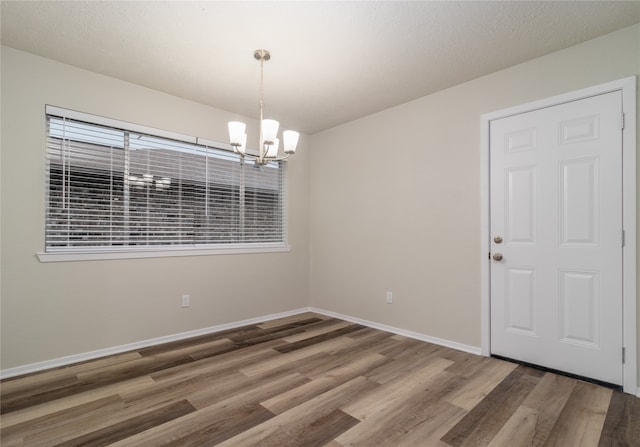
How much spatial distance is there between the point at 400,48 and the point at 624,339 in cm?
267

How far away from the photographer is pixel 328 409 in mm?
2053

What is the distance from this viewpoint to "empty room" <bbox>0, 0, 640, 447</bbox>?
6.71 feet

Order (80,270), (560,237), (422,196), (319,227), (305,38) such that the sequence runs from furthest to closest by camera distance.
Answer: (319,227) → (422,196) → (80,270) → (560,237) → (305,38)

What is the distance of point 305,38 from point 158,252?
2438mm

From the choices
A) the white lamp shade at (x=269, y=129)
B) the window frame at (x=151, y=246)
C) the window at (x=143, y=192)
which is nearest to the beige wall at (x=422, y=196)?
the window frame at (x=151, y=246)

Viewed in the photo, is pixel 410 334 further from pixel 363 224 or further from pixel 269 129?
pixel 269 129

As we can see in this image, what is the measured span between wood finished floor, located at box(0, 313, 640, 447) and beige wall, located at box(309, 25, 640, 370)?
0.60 m

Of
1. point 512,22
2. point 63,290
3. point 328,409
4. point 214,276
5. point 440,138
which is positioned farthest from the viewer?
point 214,276

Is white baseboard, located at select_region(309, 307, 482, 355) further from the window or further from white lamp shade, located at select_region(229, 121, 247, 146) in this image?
white lamp shade, located at select_region(229, 121, 247, 146)

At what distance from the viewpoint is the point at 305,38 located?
7.73ft

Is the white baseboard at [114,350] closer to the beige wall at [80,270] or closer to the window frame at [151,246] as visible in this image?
the beige wall at [80,270]

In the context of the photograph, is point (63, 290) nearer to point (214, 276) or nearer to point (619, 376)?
point (214, 276)

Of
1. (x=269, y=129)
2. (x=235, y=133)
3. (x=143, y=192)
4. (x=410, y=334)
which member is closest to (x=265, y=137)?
(x=269, y=129)

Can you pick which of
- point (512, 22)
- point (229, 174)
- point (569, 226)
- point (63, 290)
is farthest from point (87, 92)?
point (569, 226)
